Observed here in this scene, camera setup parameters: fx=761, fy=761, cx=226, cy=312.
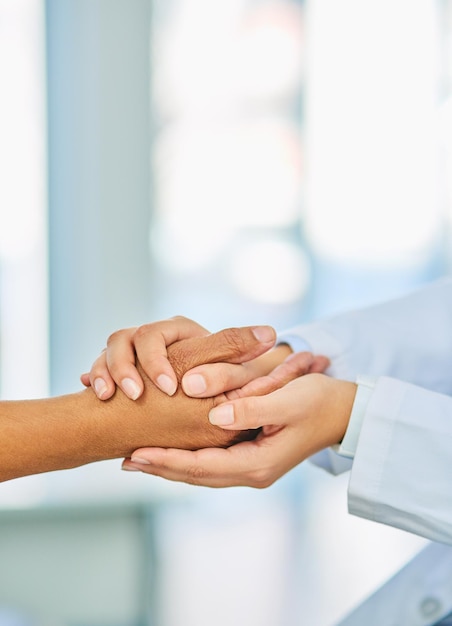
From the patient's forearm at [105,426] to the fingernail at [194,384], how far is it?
21mm

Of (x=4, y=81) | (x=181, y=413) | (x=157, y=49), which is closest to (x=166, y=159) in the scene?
(x=157, y=49)

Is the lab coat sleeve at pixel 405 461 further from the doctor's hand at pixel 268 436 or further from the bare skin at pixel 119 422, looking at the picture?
the bare skin at pixel 119 422

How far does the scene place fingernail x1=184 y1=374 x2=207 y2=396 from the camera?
3.46 feet

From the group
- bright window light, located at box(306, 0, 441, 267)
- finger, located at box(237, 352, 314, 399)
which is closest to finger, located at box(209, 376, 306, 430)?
finger, located at box(237, 352, 314, 399)

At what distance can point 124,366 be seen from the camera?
1.06 meters

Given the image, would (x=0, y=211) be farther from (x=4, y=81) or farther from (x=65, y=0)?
(x=65, y=0)

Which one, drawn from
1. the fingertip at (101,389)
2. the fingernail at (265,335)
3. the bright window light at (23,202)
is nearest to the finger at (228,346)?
the fingernail at (265,335)

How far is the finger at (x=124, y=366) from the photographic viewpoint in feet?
3.43

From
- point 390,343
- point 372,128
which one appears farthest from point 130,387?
point 372,128

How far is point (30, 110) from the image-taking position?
2.35 m

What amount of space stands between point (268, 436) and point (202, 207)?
5.34ft

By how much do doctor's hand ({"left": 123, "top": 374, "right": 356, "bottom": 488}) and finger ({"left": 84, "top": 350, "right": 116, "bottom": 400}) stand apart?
0.31 feet

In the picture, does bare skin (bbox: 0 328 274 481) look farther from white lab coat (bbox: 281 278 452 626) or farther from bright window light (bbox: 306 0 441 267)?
bright window light (bbox: 306 0 441 267)

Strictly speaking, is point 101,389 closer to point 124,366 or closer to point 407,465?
point 124,366
